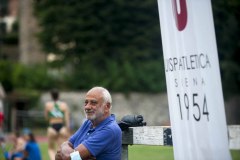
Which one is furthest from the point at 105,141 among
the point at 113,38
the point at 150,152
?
the point at 113,38

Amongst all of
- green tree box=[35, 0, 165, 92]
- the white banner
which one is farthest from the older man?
green tree box=[35, 0, 165, 92]

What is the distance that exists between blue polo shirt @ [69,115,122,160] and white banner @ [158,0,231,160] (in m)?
1.48

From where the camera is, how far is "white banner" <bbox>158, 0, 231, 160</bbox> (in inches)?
157

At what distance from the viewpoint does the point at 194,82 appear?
4148 millimetres

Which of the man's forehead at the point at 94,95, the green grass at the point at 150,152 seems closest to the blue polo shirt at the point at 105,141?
the man's forehead at the point at 94,95

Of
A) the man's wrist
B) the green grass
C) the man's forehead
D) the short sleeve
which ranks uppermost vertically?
the man's forehead

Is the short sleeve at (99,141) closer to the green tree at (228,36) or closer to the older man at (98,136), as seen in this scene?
the older man at (98,136)

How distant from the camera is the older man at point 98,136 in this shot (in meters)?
5.73

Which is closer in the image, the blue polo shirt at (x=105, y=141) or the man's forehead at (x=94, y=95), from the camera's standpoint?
the blue polo shirt at (x=105, y=141)

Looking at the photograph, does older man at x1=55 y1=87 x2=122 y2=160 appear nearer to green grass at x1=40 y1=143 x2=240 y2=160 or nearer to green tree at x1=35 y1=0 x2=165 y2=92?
green grass at x1=40 y1=143 x2=240 y2=160

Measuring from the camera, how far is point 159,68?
38.6 meters

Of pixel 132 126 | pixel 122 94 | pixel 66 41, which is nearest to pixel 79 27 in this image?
pixel 66 41

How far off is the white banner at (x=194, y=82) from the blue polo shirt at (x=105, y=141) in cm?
148

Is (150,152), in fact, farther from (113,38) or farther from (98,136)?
(113,38)
